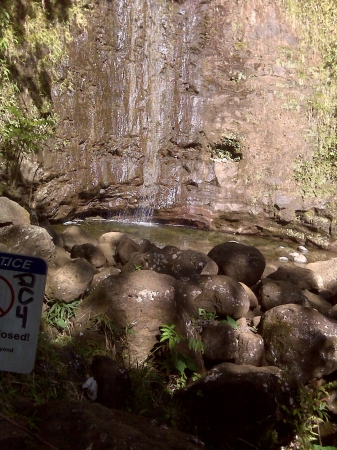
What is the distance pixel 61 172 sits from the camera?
815cm

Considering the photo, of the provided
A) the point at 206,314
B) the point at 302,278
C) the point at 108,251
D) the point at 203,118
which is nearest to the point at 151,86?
the point at 203,118

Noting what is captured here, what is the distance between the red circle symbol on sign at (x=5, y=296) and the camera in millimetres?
1739

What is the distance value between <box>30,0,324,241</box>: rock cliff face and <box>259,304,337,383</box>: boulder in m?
4.99

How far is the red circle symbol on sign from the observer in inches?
68.5

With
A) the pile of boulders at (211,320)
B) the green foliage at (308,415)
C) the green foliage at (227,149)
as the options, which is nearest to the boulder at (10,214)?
the pile of boulders at (211,320)

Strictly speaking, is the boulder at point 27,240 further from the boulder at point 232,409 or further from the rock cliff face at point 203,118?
the rock cliff face at point 203,118

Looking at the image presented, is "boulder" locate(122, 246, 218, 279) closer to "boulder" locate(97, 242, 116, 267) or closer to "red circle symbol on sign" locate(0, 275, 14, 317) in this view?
"boulder" locate(97, 242, 116, 267)

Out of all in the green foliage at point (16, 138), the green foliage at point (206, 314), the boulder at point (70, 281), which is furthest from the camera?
the green foliage at point (16, 138)

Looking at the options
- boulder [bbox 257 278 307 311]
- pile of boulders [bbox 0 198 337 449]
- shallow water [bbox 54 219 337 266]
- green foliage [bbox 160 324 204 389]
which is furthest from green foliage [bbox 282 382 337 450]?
shallow water [bbox 54 219 337 266]

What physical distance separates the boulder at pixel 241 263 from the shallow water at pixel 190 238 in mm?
2219

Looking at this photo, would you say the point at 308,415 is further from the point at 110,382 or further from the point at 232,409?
the point at 110,382

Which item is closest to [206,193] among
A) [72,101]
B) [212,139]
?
[212,139]

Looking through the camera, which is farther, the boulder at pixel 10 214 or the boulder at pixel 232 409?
the boulder at pixel 10 214

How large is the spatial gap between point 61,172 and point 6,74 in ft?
6.42
